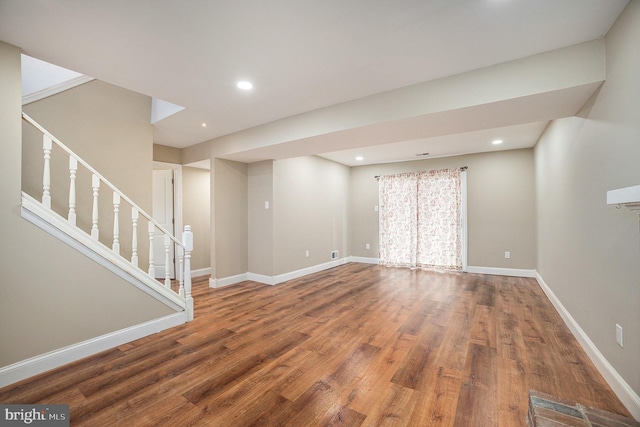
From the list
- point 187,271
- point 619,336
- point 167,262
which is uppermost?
point 167,262

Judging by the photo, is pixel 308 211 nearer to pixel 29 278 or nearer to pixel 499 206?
pixel 499 206

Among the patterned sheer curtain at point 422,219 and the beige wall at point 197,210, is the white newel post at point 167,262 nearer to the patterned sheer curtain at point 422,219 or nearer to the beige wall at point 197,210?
the beige wall at point 197,210

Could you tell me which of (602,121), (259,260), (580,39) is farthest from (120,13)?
(259,260)

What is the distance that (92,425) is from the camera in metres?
1.54

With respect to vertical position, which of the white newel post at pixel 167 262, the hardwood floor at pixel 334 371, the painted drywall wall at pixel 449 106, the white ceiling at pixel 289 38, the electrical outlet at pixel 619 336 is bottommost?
the hardwood floor at pixel 334 371

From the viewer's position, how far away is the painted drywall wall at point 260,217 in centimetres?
480

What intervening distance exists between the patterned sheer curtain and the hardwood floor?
2328 millimetres

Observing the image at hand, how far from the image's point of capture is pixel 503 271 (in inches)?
209

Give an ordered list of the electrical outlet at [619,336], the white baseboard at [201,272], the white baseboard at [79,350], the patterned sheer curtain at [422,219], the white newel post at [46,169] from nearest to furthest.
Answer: the electrical outlet at [619,336]
the white baseboard at [79,350]
the white newel post at [46,169]
the white baseboard at [201,272]
the patterned sheer curtain at [422,219]

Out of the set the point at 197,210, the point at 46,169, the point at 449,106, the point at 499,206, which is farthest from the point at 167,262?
the point at 499,206

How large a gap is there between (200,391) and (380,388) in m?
1.29

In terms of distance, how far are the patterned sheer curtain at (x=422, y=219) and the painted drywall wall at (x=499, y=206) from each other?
252 millimetres

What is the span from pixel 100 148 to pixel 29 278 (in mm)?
1922

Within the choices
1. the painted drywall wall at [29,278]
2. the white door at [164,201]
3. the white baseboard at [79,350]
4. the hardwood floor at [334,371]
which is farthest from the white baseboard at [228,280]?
the painted drywall wall at [29,278]
